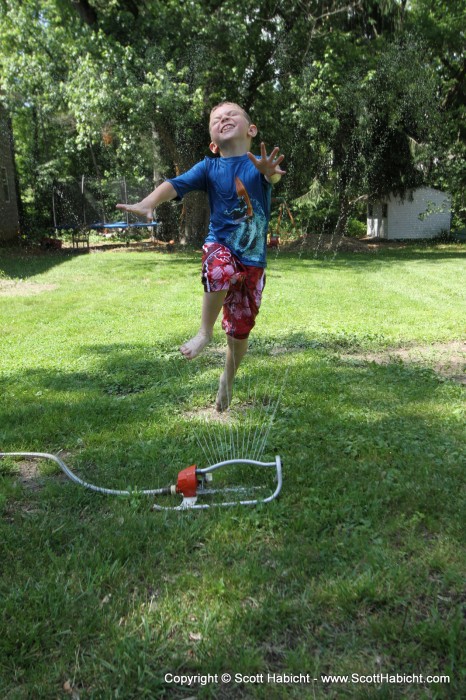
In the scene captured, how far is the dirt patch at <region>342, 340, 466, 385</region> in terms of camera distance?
464cm

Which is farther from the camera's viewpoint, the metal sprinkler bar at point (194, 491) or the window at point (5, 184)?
the window at point (5, 184)

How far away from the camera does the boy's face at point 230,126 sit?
117 inches

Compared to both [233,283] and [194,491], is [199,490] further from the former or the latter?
[233,283]

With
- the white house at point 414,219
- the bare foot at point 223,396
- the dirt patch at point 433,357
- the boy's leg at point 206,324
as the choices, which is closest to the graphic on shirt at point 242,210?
the boy's leg at point 206,324

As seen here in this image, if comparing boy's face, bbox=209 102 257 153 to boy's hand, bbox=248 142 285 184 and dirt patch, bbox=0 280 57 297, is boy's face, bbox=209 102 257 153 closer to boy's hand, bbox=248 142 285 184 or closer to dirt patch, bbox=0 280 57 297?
boy's hand, bbox=248 142 285 184

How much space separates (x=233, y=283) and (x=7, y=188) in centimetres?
2046

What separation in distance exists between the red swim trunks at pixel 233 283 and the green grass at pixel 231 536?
0.67 metres

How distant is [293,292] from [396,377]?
4.73 meters

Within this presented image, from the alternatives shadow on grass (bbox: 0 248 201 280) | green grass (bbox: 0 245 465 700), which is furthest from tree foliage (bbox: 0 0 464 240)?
green grass (bbox: 0 245 465 700)

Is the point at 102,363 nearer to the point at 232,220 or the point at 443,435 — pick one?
the point at 232,220

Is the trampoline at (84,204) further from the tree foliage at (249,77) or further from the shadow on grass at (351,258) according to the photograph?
the shadow on grass at (351,258)

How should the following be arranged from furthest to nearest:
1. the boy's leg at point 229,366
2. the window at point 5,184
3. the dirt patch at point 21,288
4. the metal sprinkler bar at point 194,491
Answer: the window at point 5,184, the dirt patch at point 21,288, the boy's leg at point 229,366, the metal sprinkler bar at point 194,491

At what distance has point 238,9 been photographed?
1407 cm

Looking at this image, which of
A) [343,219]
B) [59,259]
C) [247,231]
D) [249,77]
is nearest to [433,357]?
[247,231]
